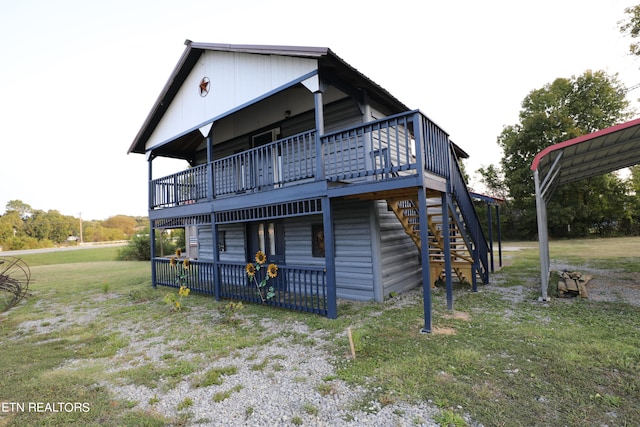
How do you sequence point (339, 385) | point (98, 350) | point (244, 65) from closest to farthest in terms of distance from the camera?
point (339, 385) → point (98, 350) → point (244, 65)

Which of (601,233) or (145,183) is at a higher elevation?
(145,183)

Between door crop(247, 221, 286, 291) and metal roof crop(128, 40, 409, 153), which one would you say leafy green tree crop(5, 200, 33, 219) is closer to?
metal roof crop(128, 40, 409, 153)

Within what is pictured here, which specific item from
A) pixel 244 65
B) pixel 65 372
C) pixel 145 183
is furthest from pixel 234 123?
pixel 65 372

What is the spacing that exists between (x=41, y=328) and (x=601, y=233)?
1326 inches

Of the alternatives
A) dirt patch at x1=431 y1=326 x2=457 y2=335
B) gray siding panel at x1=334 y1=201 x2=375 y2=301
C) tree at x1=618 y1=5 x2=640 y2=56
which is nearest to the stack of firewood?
dirt patch at x1=431 y1=326 x2=457 y2=335

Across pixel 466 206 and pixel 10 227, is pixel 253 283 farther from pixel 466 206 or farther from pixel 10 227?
pixel 10 227

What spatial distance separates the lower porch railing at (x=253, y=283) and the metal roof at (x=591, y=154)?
5177mm

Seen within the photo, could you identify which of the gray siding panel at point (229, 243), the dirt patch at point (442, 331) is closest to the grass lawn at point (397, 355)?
the dirt patch at point (442, 331)

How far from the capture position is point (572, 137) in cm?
2095

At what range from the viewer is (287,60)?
246 inches

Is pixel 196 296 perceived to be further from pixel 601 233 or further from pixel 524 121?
pixel 601 233

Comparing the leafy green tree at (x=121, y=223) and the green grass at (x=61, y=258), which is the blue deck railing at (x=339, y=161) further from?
the leafy green tree at (x=121, y=223)

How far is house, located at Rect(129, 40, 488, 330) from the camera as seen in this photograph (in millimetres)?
5594

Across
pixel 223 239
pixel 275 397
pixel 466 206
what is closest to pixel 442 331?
pixel 275 397
